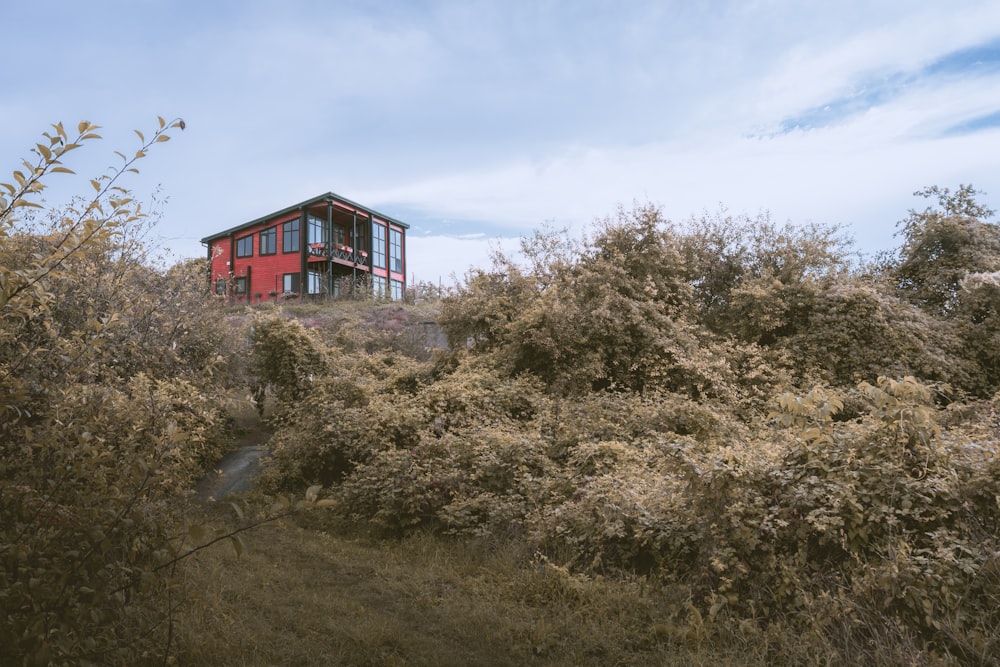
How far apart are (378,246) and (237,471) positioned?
25.2 m

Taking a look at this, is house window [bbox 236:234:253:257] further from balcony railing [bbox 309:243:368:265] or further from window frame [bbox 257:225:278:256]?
balcony railing [bbox 309:243:368:265]

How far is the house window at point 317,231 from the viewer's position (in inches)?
1244

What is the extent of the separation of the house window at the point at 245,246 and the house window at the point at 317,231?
156 inches

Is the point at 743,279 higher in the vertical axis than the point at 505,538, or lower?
higher

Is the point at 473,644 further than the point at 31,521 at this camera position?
Yes

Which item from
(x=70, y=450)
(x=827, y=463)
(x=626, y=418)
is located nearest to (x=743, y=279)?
(x=626, y=418)

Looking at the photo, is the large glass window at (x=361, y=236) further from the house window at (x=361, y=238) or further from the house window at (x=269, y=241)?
the house window at (x=269, y=241)

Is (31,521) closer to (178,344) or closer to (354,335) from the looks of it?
(178,344)

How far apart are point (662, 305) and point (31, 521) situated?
12.5 meters

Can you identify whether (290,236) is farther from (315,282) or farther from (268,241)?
(315,282)

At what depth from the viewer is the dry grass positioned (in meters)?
4.58

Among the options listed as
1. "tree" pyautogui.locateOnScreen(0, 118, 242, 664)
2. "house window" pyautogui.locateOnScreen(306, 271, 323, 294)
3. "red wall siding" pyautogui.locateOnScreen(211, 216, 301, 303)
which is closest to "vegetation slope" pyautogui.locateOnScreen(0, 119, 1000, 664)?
"tree" pyautogui.locateOnScreen(0, 118, 242, 664)

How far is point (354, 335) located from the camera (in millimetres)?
18156

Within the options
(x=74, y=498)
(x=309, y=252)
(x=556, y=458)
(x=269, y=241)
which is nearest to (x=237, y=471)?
(x=556, y=458)
